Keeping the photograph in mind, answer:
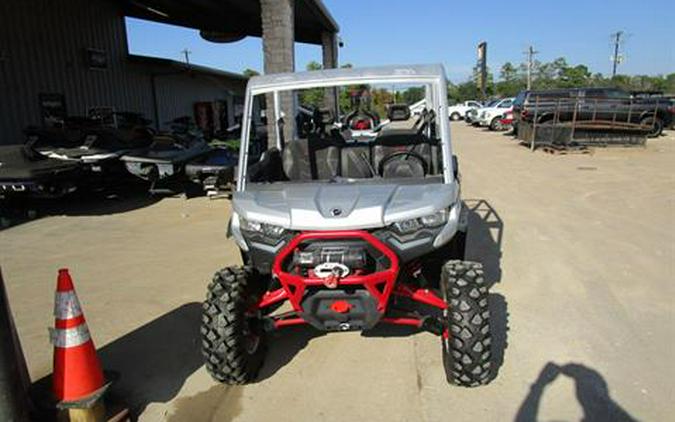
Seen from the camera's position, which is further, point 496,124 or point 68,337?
point 496,124

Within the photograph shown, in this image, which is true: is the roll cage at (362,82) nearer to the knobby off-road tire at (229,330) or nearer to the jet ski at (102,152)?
the knobby off-road tire at (229,330)

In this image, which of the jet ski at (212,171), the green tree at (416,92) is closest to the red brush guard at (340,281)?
the green tree at (416,92)

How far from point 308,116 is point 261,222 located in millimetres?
2807

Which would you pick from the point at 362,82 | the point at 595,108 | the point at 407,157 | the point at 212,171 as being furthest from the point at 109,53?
the point at 595,108

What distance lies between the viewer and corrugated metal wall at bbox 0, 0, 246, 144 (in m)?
11.6

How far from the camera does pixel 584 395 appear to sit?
3.22 meters

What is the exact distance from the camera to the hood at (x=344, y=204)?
3.05 m

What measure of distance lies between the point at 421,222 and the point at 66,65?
13481mm

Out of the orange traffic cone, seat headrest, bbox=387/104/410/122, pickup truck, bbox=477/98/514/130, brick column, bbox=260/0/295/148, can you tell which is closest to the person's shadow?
seat headrest, bbox=387/104/410/122

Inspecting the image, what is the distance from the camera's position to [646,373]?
11.3ft

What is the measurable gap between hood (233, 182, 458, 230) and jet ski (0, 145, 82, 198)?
6.34 meters

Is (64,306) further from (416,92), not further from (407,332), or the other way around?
(416,92)

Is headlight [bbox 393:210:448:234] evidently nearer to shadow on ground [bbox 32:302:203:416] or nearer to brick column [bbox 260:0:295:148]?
shadow on ground [bbox 32:302:203:416]

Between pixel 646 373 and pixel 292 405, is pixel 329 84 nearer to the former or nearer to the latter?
pixel 292 405
